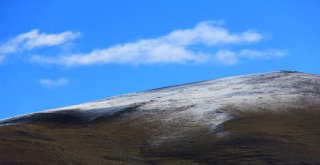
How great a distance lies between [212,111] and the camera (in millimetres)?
83312

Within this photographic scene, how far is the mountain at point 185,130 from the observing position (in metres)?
61.2

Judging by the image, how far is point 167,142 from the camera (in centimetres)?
6938

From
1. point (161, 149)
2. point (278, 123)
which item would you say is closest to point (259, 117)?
point (278, 123)

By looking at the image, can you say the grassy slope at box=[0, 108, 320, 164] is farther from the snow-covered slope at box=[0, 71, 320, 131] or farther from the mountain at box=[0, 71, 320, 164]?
the snow-covered slope at box=[0, 71, 320, 131]

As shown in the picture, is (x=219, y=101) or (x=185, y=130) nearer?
(x=185, y=130)

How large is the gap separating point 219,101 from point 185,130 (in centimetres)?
1811

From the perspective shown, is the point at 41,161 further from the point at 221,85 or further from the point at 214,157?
the point at 221,85

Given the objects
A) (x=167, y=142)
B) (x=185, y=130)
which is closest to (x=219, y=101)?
(x=185, y=130)

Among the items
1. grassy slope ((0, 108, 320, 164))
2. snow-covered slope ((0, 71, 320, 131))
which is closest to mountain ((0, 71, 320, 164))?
grassy slope ((0, 108, 320, 164))

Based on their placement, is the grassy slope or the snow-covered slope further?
the snow-covered slope

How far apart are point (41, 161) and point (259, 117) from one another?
3579cm

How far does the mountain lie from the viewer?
61.2 metres

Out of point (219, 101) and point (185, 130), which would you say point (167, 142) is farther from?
point (219, 101)

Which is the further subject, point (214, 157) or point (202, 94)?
point (202, 94)
